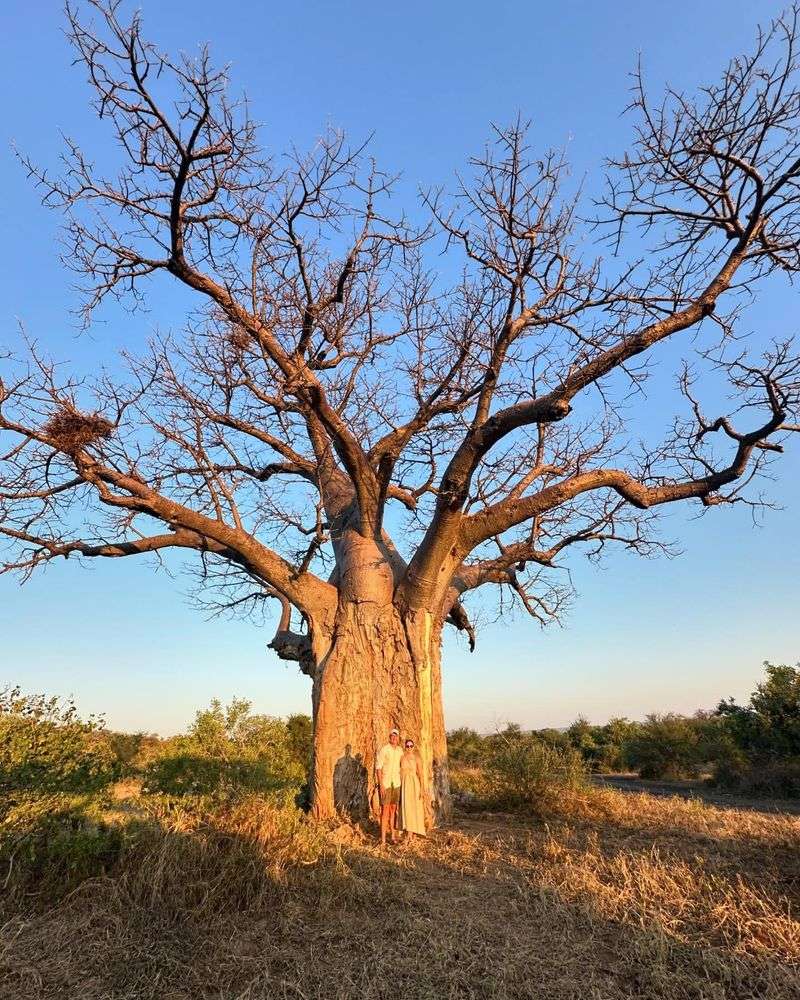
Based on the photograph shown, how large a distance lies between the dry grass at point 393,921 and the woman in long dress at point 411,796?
2.91ft

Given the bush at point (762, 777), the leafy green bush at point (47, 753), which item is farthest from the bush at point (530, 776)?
the bush at point (762, 777)

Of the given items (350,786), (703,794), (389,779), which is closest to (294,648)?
(350,786)

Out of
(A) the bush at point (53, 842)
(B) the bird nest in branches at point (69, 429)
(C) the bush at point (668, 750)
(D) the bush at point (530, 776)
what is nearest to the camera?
(A) the bush at point (53, 842)

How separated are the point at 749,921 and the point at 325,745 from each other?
4350 mm

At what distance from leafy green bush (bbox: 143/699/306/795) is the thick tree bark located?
56cm

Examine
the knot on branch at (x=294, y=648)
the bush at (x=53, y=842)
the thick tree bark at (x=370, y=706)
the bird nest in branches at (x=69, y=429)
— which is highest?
the bird nest in branches at (x=69, y=429)

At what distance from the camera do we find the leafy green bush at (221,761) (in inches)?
276

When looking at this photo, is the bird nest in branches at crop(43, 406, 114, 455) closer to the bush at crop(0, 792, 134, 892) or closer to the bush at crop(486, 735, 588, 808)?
the bush at crop(0, 792, 134, 892)

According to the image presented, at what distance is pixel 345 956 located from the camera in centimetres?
343

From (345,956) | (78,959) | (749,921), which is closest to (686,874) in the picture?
(749,921)

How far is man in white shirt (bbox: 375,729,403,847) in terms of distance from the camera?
20.6 ft

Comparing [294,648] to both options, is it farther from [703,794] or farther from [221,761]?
[703,794]

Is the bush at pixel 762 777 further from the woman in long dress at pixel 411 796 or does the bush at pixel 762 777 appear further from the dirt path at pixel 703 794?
the woman in long dress at pixel 411 796

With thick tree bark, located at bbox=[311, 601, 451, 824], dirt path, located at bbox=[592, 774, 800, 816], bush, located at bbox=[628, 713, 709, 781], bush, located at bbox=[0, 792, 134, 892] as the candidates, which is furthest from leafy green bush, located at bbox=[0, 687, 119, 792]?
bush, located at bbox=[628, 713, 709, 781]
